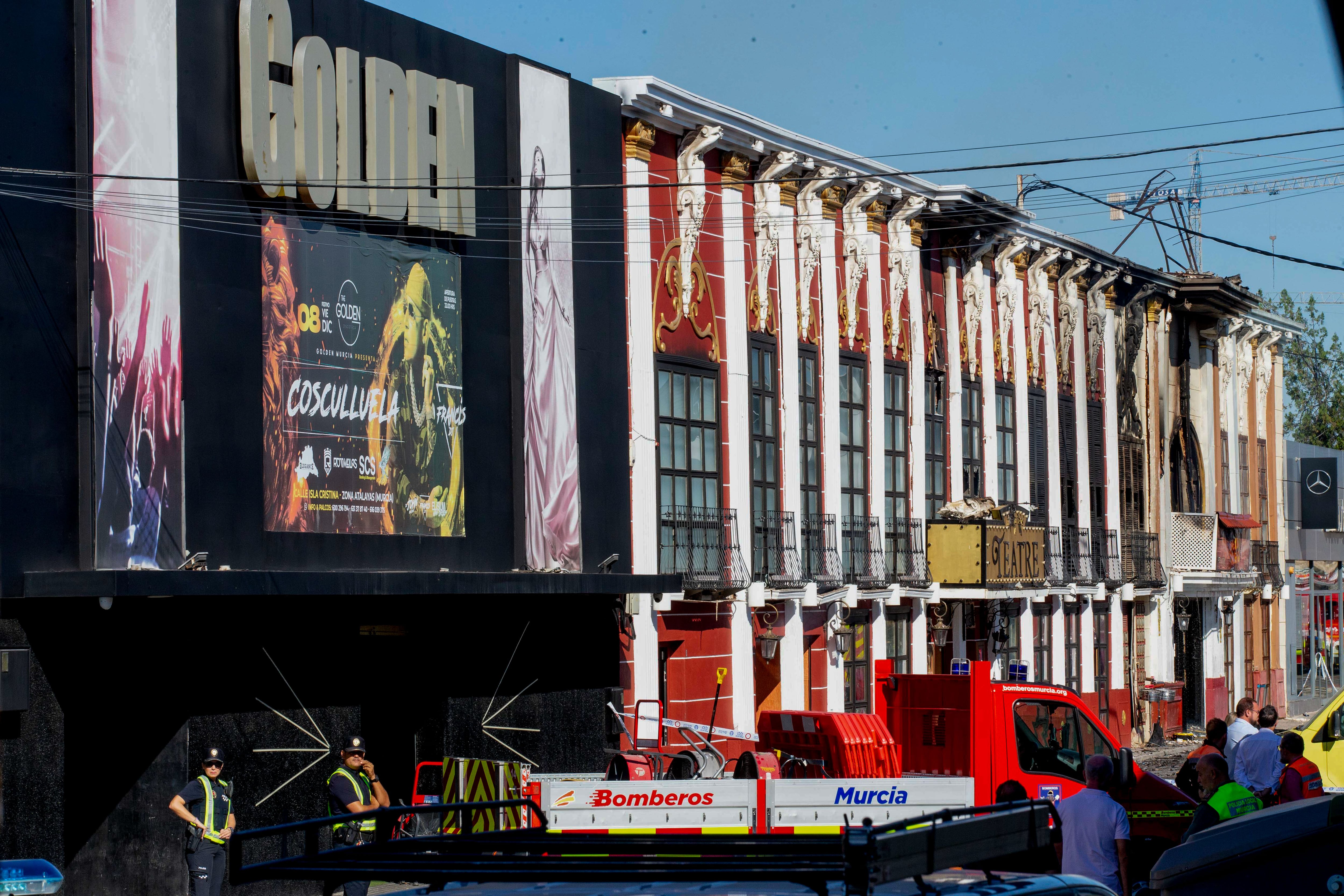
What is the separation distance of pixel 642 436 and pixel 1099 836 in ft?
45.1

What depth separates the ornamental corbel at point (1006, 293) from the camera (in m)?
34.6

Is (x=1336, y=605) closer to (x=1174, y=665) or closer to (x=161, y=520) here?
(x=1174, y=665)

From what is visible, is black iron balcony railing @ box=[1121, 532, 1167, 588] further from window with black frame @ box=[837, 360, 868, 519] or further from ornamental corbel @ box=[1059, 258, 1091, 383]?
window with black frame @ box=[837, 360, 868, 519]

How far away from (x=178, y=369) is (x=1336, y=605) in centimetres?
5457

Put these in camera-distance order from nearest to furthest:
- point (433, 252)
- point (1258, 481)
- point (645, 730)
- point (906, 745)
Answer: point (906, 745) → point (433, 252) → point (645, 730) → point (1258, 481)

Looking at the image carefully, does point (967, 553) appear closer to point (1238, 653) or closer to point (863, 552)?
point (863, 552)

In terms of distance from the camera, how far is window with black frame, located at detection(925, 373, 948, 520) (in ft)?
104

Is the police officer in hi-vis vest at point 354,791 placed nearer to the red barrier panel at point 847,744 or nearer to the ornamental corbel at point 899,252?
the red barrier panel at point 847,744

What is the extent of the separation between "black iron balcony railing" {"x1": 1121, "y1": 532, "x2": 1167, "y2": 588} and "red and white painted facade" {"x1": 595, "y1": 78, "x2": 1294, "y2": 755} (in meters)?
0.12

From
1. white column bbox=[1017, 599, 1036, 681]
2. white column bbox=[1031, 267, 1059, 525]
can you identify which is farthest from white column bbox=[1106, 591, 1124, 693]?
white column bbox=[1017, 599, 1036, 681]

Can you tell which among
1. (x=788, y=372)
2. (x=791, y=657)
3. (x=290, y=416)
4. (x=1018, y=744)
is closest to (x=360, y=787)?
(x=290, y=416)

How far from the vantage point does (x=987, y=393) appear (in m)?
33.9

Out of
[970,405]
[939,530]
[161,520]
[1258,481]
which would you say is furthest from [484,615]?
[1258,481]

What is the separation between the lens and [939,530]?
102 feet
